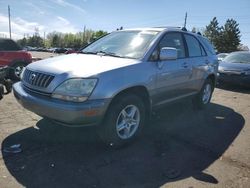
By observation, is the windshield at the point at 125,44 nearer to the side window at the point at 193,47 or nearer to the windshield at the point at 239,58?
the side window at the point at 193,47

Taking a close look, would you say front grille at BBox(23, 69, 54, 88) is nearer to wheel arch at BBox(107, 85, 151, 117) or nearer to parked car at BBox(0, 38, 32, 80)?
wheel arch at BBox(107, 85, 151, 117)

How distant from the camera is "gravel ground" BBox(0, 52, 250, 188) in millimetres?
3418

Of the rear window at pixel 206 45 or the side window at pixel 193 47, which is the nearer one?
the side window at pixel 193 47

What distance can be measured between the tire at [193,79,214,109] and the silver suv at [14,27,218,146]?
935 millimetres

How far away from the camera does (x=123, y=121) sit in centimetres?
426

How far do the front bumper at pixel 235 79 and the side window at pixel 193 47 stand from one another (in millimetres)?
4771

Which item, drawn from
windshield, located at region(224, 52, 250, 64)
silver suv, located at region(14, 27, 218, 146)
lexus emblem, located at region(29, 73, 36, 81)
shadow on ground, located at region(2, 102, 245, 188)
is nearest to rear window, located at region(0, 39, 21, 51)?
silver suv, located at region(14, 27, 218, 146)

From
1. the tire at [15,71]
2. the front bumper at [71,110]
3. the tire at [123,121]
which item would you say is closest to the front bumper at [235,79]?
the tire at [123,121]

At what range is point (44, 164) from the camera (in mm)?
3668

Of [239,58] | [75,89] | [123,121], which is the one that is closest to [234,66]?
[239,58]

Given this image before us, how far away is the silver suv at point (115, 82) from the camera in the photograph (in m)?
3.65

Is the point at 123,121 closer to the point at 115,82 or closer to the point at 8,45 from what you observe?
the point at 115,82

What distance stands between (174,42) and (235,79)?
6247 mm

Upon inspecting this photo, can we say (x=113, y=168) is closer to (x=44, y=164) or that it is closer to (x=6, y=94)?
(x=44, y=164)
